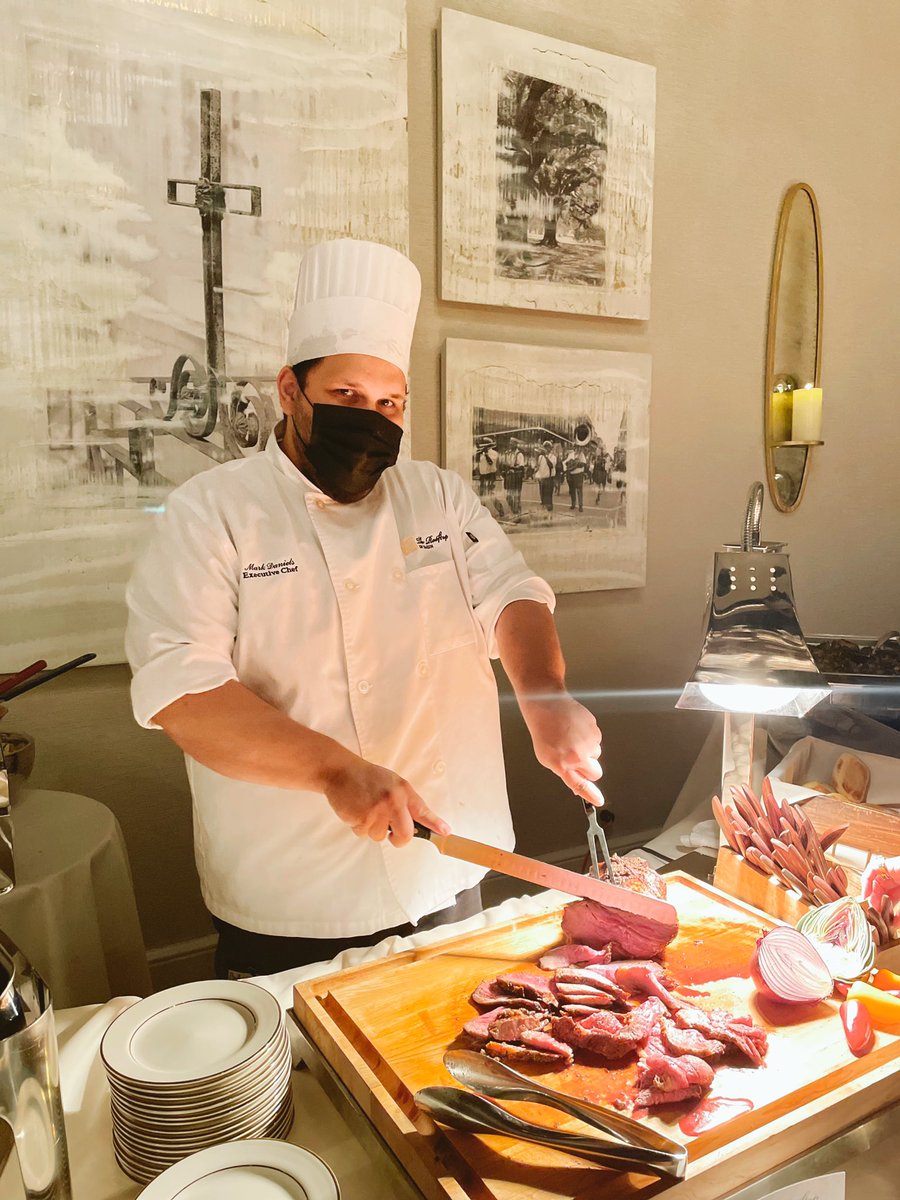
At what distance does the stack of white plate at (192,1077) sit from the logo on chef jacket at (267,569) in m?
0.79

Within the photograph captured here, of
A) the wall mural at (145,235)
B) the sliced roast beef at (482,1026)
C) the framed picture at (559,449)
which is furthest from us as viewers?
the framed picture at (559,449)

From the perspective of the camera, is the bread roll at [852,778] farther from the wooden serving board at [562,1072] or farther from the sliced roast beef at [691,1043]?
the sliced roast beef at [691,1043]

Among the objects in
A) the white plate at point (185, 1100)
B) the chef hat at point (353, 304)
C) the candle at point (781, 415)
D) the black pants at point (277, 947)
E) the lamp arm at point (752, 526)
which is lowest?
the black pants at point (277, 947)

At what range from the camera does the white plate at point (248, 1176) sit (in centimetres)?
72

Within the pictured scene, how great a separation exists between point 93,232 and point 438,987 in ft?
6.24

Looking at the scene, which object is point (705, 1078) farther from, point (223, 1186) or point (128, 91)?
point (128, 91)

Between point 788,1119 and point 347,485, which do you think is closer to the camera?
point 788,1119

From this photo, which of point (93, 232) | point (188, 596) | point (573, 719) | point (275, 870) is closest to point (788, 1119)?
point (573, 719)

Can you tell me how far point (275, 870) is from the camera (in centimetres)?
163

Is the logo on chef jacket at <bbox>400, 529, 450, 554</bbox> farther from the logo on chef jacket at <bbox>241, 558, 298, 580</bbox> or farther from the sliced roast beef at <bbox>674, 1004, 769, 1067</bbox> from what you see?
the sliced roast beef at <bbox>674, 1004, 769, 1067</bbox>

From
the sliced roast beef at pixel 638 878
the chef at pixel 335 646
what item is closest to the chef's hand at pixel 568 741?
the chef at pixel 335 646

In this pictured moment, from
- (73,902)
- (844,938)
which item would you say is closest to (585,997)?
(844,938)

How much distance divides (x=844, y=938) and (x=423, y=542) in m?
1.04

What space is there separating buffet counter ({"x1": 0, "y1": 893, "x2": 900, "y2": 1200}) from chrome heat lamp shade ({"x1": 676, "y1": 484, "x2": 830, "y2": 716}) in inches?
20.4
